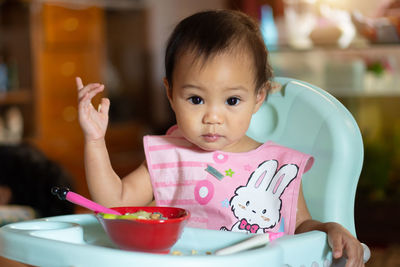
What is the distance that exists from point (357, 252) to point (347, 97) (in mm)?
1712

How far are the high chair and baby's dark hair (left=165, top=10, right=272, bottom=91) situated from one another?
119mm

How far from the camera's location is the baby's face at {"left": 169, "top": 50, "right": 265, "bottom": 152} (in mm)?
867

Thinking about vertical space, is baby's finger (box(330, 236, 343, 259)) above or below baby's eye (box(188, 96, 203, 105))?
below

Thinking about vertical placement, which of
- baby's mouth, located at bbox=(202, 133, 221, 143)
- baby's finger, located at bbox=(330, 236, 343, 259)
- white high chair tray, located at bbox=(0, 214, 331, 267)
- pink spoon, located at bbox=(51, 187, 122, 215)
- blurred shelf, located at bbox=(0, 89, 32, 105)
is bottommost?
blurred shelf, located at bbox=(0, 89, 32, 105)

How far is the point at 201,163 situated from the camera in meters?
0.98

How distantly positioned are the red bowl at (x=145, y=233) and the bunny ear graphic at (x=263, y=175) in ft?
0.86

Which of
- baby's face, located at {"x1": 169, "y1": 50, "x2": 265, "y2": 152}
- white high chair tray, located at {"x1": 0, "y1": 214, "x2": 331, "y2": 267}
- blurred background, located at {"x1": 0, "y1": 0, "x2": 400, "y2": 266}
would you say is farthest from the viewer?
blurred background, located at {"x1": 0, "y1": 0, "x2": 400, "y2": 266}

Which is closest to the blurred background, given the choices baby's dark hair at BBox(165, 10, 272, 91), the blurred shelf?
the blurred shelf

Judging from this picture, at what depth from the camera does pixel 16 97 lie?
3.32 m

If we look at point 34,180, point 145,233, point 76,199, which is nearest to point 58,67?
point 34,180

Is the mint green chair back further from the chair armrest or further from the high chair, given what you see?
the chair armrest

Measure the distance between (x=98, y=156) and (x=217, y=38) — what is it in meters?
0.25

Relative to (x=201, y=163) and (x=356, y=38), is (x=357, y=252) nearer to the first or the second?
(x=201, y=163)

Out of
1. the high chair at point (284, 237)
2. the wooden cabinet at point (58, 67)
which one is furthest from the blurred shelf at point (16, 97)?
the high chair at point (284, 237)
